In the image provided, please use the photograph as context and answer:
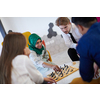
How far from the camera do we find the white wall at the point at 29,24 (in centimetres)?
83

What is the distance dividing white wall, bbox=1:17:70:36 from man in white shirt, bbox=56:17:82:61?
8 centimetres

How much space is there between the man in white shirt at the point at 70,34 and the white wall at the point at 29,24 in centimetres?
8

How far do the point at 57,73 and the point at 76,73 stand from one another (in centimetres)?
14

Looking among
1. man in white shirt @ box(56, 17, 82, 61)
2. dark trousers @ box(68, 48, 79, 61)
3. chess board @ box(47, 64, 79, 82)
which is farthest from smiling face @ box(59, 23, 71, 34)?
chess board @ box(47, 64, 79, 82)

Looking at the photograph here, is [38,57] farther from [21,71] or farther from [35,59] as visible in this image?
[21,71]

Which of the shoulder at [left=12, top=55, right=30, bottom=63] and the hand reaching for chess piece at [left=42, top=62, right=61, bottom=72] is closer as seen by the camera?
the shoulder at [left=12, top=55, right=30, bottom=63]

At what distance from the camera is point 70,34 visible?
80 cm

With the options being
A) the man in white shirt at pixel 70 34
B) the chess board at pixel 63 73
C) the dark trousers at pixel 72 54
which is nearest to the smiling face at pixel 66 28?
the man in white shirt at pixel 70 34

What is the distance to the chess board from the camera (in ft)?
2.39

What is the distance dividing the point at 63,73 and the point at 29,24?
0.48 metres

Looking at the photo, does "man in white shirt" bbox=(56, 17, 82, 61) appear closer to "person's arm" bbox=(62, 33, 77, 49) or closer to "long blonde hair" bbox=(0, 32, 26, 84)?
"person's arm" bbox=(62, 33, 77, 49)
